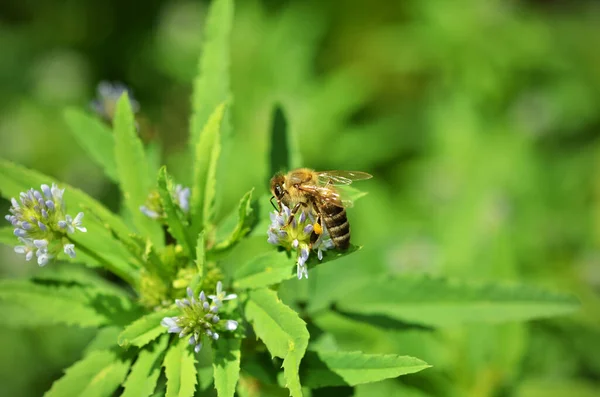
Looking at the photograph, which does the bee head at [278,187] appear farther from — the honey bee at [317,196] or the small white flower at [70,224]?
the small white flower at [70,224]

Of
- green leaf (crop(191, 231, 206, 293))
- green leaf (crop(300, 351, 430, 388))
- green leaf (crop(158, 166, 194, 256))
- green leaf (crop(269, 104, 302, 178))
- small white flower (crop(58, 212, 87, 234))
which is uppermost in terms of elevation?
green leaf (crop(269, 104, 302, 178))

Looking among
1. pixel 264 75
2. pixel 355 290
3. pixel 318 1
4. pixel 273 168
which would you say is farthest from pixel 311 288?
pixel 318 1

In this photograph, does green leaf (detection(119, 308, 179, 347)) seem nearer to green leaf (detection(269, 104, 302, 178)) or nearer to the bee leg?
the bee leg

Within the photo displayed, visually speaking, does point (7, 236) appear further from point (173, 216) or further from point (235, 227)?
point (235, 227)

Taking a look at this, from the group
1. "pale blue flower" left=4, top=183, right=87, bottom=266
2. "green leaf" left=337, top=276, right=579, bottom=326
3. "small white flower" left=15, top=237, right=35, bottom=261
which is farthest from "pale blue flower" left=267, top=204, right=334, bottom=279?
"small white flower" left=15, top=237, right=35, bottom=261

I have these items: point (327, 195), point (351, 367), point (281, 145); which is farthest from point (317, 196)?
point (351, 367)

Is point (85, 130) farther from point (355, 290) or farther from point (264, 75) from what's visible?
point (264, 75)

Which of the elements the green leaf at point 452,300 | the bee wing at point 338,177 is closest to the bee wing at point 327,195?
the bee wing at point 338,177
